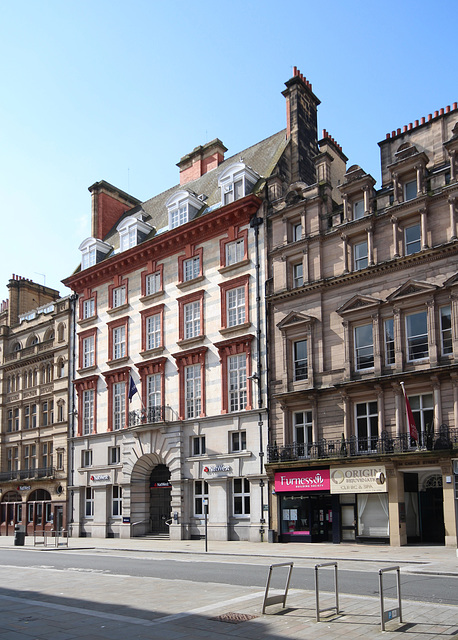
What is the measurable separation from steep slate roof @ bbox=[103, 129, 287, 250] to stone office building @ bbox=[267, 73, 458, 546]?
5.12 m

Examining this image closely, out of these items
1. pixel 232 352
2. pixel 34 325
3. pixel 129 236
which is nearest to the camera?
pixel 232 352

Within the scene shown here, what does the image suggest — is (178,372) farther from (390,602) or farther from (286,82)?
(390,602)

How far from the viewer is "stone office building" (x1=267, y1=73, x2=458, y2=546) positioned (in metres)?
28.9

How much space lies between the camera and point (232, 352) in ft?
121

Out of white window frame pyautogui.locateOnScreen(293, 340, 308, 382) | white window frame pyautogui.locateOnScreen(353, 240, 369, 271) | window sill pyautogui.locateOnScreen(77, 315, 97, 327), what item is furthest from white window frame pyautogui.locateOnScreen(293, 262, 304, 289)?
window sill pyautogui.locateOnScreen(77, 315, 97, 327)

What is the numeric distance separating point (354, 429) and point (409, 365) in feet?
13.2

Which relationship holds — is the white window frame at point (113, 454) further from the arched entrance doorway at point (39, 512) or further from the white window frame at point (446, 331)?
the white window frame at point (446, 331)

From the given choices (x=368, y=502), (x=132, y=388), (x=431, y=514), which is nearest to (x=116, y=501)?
(x=132, y=388)

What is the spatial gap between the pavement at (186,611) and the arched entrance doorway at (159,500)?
64.2 feet

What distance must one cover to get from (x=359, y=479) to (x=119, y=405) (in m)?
18.7

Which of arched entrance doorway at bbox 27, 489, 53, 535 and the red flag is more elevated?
the red flag

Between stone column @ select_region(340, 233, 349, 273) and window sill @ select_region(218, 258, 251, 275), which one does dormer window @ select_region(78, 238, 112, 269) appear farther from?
stone column @ select_region(340, 233, 349, 273)

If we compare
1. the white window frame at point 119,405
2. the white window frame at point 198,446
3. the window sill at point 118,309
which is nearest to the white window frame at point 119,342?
the window sill at point 118,309

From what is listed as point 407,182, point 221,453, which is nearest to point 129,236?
point 221,453
